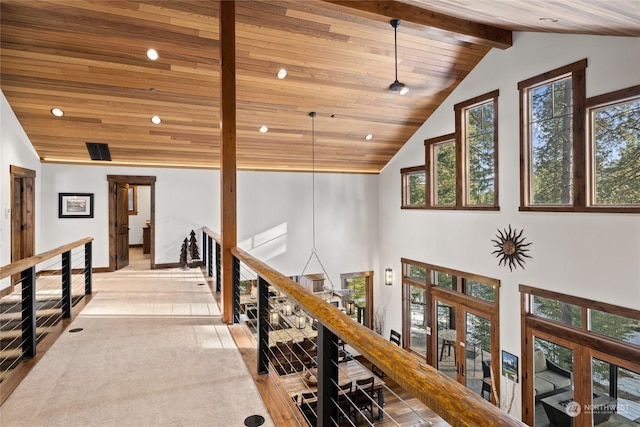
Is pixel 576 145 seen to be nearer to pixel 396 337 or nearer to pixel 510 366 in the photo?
pixel 510 366

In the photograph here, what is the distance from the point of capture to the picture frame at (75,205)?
7.27m

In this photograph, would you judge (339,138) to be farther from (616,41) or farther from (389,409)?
(389,409)

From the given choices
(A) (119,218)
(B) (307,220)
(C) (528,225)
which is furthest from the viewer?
(B) (307,220)

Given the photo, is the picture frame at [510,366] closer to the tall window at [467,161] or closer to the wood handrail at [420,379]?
the tall window at [467,161]

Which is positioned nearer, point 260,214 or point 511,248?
point 511,248

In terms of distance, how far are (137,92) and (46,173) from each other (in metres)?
2.98

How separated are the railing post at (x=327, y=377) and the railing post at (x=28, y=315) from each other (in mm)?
2595

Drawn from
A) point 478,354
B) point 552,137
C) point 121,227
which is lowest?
point 478,354

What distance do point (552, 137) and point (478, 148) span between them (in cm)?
146

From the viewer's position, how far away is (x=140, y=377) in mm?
2566

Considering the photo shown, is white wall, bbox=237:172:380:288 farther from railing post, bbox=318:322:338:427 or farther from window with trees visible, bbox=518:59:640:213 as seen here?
railing post, bbox=318:322:338:427

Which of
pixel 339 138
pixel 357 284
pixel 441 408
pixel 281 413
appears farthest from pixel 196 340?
pixel 357 284

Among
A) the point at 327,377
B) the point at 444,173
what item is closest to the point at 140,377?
the point at 327,377

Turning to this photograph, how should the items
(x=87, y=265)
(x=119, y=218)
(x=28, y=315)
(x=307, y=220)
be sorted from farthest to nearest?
(x=307, y=220), (x=119, y=218), (x=87, y=265), (x=28, y=315)
